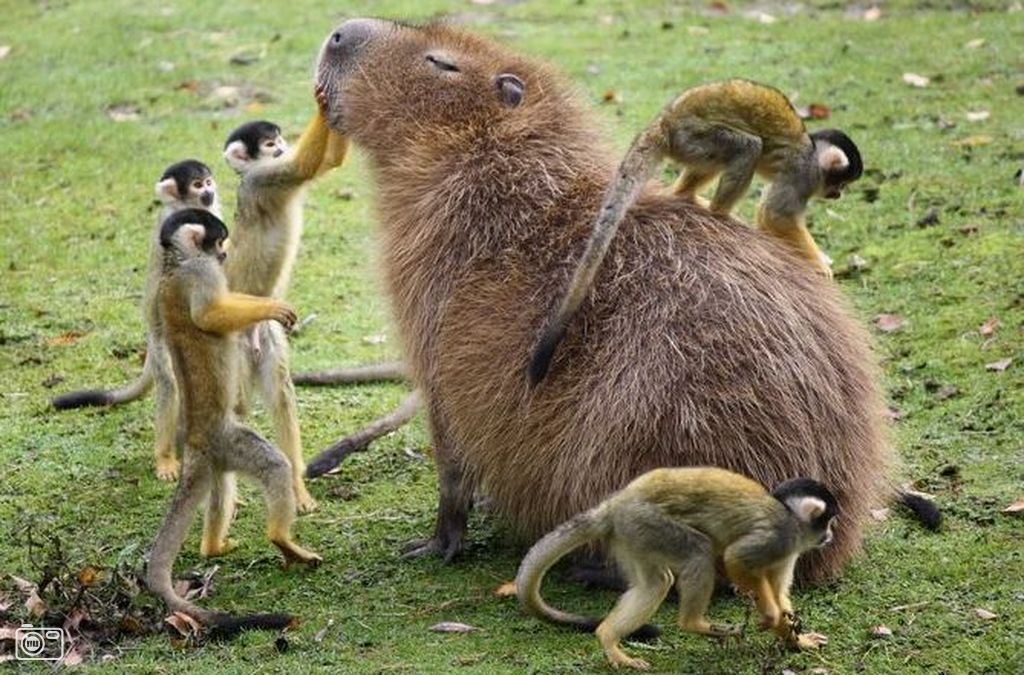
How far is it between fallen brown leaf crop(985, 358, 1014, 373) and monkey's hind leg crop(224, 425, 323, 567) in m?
3.11

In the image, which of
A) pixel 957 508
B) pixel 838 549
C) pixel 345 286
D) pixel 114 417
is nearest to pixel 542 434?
pixel 838 549

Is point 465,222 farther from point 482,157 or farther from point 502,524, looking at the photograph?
point 502,524

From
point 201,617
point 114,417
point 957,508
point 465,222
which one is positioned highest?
point 465,222

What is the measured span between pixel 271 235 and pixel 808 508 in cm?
297

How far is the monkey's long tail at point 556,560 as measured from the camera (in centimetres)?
507

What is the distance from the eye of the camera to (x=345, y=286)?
938cm

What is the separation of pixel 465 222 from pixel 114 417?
2479 mm

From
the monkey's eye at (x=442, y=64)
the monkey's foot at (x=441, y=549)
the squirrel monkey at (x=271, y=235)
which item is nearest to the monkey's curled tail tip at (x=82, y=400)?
the squirrel monkey at (x=271, y=235)

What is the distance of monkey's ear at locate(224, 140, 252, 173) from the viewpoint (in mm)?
7078

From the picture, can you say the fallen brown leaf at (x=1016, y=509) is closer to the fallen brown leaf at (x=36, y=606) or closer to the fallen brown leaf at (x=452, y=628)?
the fallen brown leaf at (x=452, y=628)

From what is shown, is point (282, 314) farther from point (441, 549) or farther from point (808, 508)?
point (808, 508)

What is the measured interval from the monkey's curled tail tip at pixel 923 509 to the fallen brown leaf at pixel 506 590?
1.43m

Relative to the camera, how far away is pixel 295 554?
6109 mm

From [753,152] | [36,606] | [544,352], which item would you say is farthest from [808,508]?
[36,606]
